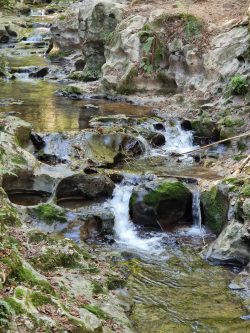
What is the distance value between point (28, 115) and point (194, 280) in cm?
1078

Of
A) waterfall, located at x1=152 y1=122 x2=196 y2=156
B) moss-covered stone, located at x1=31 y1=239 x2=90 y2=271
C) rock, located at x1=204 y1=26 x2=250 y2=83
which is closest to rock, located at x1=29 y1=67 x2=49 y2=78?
rock, located at x1=204 y1=26 x2=250 y2=83

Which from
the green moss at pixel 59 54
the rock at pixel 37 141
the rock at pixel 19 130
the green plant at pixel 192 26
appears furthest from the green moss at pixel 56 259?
the green moss at pixel 59 54

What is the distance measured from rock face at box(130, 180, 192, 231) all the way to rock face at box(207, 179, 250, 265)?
146 cm

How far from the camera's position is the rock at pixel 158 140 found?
15.4 metres

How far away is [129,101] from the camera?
65.8ft

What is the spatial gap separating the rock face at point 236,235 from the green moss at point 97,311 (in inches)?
128

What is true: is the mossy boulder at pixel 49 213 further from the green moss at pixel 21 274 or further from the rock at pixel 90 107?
the rock at pixel 90 107

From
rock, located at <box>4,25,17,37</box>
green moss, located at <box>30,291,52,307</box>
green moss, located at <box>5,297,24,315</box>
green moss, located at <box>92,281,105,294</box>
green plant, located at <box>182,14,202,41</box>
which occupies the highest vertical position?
green plant, located at <box>182,14,202,41</box>

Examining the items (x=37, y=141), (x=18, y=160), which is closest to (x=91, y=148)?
(x=37, y=141)

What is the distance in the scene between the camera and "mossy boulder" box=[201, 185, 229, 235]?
1028 centimetres

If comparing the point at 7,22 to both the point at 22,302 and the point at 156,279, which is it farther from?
the point at 22,302

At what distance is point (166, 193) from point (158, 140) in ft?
16.1

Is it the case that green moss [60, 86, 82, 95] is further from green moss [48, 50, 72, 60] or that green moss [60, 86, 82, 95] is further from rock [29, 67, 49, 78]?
green moss [48, 50, 72, 60]

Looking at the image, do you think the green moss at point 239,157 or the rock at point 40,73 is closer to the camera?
the green moss at point 239,157
